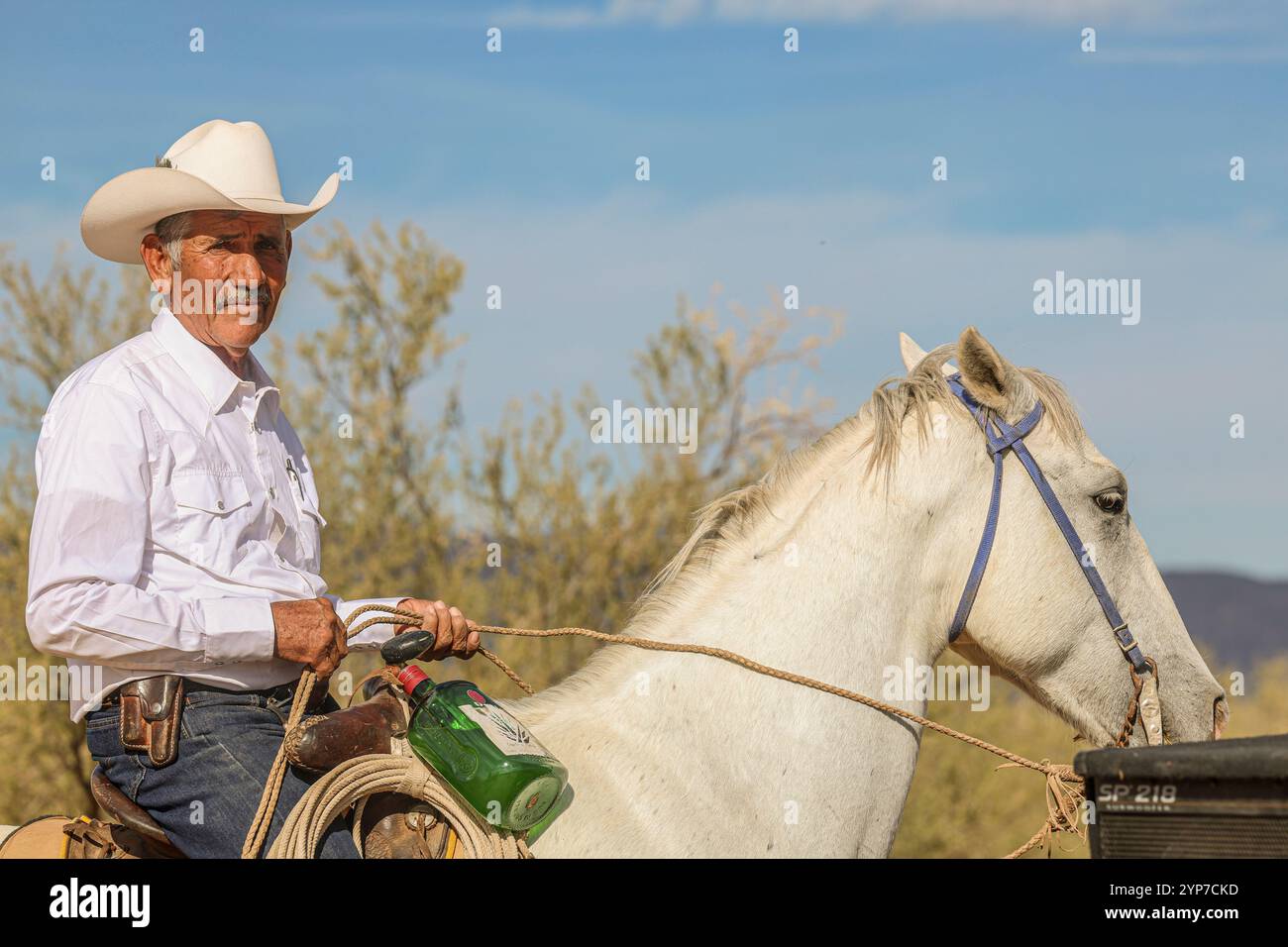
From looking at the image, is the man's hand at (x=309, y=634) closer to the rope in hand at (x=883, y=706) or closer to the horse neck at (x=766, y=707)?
the rope in hand at (x=883, y=706)

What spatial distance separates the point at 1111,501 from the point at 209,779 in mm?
2360

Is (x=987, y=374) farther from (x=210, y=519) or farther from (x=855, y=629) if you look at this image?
(x=210, y=519)

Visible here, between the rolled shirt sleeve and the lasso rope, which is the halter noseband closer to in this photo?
the lasso rope

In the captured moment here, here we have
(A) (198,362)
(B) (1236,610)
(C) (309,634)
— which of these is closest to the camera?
(C) (309,634)

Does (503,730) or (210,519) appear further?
(210,519)

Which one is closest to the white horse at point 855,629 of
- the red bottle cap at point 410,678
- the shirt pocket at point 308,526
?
the red bottle cap at point 410,678

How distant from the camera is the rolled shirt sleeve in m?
2.64

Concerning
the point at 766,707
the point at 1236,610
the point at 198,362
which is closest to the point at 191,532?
the point at 198,362

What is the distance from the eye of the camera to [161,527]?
284 centimetres

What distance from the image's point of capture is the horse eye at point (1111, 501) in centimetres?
316

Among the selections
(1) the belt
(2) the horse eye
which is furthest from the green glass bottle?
(2) the horse eye

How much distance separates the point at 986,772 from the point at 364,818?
45.2 ft

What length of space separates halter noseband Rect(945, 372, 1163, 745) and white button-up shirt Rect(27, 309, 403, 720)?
5.65 feet
